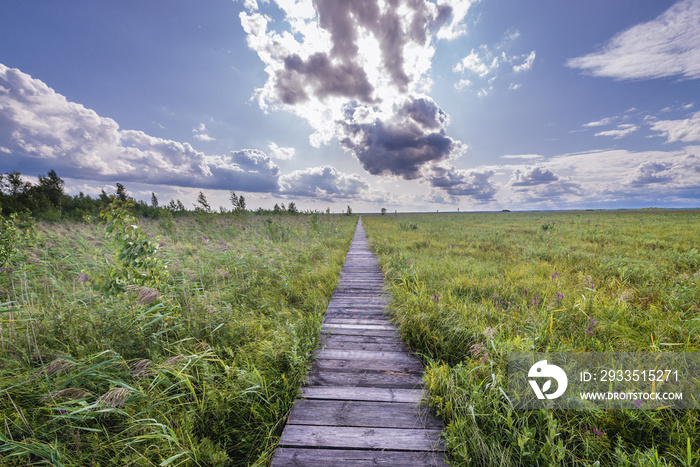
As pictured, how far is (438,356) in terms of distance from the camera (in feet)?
10.5

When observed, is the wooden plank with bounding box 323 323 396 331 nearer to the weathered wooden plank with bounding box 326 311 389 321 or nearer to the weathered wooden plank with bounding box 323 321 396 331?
the weathered wooden plank with bounding box 323 321 396 331

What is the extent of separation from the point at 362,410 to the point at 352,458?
453 mm

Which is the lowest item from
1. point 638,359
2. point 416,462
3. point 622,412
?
point 416,462

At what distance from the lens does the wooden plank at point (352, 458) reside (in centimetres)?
194

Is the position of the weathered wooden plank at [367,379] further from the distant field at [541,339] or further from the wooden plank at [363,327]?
the wooden plank at [363,327]

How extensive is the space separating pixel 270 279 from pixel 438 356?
4.28 m

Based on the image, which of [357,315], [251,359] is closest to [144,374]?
[251,359]

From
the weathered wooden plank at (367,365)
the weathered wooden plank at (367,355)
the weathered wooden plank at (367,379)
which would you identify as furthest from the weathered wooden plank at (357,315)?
the weathered wooden plank at (367,379)

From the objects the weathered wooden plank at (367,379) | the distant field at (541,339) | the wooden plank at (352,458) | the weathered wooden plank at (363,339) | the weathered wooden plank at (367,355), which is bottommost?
the wooden plank at (352,458)

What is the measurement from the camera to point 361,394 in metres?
2.60

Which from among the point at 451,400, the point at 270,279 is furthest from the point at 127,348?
the point at 451,400

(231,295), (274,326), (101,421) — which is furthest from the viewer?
(231,295)

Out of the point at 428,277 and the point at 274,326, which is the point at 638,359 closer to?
the point at 428,277

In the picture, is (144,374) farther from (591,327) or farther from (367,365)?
(591,327)
